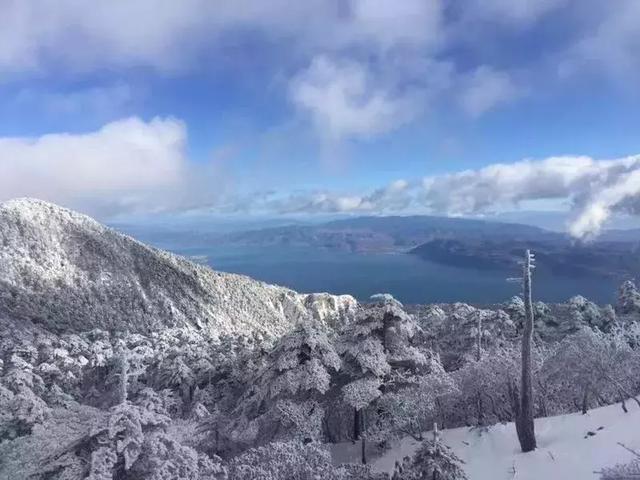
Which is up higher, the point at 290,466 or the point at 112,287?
the point at 290,466

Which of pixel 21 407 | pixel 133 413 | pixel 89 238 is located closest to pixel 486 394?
pixel 133 413

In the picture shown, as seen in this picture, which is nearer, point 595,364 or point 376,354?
point 595,364

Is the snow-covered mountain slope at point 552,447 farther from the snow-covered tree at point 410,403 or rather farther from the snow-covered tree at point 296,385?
the snow-covered tree at point 296,385

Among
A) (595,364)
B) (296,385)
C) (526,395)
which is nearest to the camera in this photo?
(526,395)

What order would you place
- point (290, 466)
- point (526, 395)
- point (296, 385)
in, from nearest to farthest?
point (290, 466), point (526, 395), point (296, 385)

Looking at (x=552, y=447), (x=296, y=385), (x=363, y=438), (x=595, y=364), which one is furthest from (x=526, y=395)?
(x=296, y=385)

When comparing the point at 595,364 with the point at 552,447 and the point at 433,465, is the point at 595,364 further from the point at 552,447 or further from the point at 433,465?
the point at 433,465

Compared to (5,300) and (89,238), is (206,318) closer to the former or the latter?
(89,238)

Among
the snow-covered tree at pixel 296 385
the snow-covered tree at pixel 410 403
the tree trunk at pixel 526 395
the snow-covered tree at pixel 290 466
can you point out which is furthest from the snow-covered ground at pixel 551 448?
the snow-covered tree at pixel 290 466
